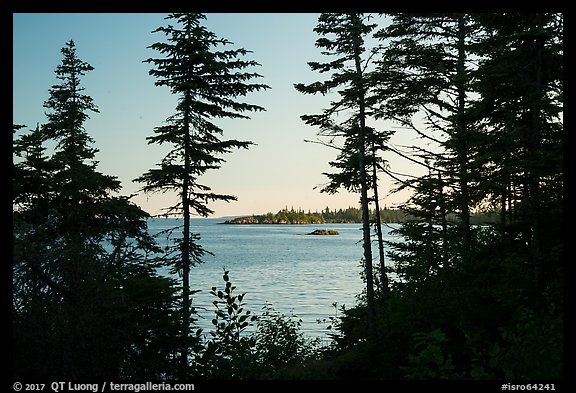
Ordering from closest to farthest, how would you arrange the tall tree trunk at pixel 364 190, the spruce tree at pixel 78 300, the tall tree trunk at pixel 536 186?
the spruce tree at pixel 78 300, the tall tree trunk at pixel 536 186, the tall tree trunk at pixel 364 190

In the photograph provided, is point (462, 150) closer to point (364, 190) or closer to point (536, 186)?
point (536, 186)

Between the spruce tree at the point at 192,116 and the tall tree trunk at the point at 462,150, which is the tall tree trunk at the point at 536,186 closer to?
the tall tree trunk at the point at 462,150

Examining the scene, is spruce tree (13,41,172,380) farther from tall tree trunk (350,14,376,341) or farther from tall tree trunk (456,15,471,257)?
tall tree trunk (350,14,376,341)

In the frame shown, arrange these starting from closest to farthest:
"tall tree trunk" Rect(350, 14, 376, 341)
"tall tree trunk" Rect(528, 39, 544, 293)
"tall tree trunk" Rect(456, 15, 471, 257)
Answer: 1. "tall tree trunk" Rect(528, 39, 544, 293)
2. "tall tree trunk" Rect(456, 15, 471, 257)
3. "tall tree trunk" Rect(350, 14, 376, 341)

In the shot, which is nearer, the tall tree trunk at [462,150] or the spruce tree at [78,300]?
the spruce tree at [78,300]

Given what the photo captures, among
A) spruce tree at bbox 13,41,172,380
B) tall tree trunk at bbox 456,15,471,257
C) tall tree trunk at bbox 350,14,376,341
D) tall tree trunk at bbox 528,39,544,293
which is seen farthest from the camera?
tall tree trunk at bbox 350,14,376,341

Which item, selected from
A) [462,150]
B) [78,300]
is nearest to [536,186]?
[462,150]

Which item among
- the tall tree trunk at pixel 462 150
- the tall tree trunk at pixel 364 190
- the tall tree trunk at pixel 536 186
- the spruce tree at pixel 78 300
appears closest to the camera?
the spruce tree at pixel 78 300

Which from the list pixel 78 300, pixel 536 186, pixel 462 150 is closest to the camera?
pixel 78 300

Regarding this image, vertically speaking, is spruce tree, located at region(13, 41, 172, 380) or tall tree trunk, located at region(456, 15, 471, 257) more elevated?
tall tree trunk, located at region(456, 15, 471, 257)

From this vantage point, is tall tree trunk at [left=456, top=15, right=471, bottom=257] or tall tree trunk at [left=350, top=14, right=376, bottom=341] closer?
tall tree trunk at [left=456, top=15, right=471, bottom=257]

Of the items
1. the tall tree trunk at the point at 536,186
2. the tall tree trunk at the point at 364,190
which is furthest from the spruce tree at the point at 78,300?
the tall tree trunk at the point at 364,190

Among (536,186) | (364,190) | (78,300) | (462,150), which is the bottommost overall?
(78,300)

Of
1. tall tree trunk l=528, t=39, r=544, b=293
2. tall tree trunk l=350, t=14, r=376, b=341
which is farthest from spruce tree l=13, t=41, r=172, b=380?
tall tree trunk l=350, t=14, r=376, b=341
